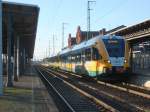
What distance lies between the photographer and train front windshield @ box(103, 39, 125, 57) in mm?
30172

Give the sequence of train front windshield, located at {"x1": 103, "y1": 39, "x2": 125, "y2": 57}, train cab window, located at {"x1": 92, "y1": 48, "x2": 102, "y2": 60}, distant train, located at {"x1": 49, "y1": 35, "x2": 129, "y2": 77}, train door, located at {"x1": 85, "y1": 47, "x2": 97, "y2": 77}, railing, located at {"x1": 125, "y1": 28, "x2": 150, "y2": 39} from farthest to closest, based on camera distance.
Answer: railing, located at {"x1": 125, "y1": 28, "x2": 150, "y2": 39}, train door, located at {"x1": 85, "y1": 47, "x2": 97, "y2": 77}, train cab window, located at {"x1": 92, "y1": 48, "x2": 102, "y2": 60}, train front windshield, located at {"x1": 103, "y1": 39, "x2": 125, "y2": 57}, distant train, located at {"x1": 49, "y1": 35, "x2": 129, "y2": 77}

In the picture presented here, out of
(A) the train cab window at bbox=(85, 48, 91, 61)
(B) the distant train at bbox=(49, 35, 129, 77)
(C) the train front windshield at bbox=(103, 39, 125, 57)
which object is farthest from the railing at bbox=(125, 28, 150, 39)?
(B) the distant train at bbox=(49, 35, 129, 77)

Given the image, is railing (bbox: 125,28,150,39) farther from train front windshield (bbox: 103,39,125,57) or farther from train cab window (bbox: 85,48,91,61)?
train front windshield (bbox: 103,39,125,57)

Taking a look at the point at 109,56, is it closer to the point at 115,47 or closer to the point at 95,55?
the point at 115,47

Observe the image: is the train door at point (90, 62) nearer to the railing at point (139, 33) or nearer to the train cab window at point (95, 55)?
the train cab window at point (95, 55)

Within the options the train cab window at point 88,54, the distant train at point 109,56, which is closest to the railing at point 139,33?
the train cab window at point 88,54

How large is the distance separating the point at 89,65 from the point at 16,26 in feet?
19.1

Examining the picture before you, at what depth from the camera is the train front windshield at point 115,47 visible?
99.0 feet

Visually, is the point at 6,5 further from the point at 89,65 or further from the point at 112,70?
the point at 89,65

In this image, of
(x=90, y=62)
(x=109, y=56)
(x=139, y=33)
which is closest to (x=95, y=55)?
(x=109, y=56)

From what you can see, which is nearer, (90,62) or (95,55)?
(95,55)

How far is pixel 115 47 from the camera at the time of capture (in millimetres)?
30438

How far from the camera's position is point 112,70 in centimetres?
2941

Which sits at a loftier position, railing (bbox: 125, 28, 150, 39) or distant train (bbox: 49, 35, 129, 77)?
railing (bbox: 125, 28, 150, 39)
